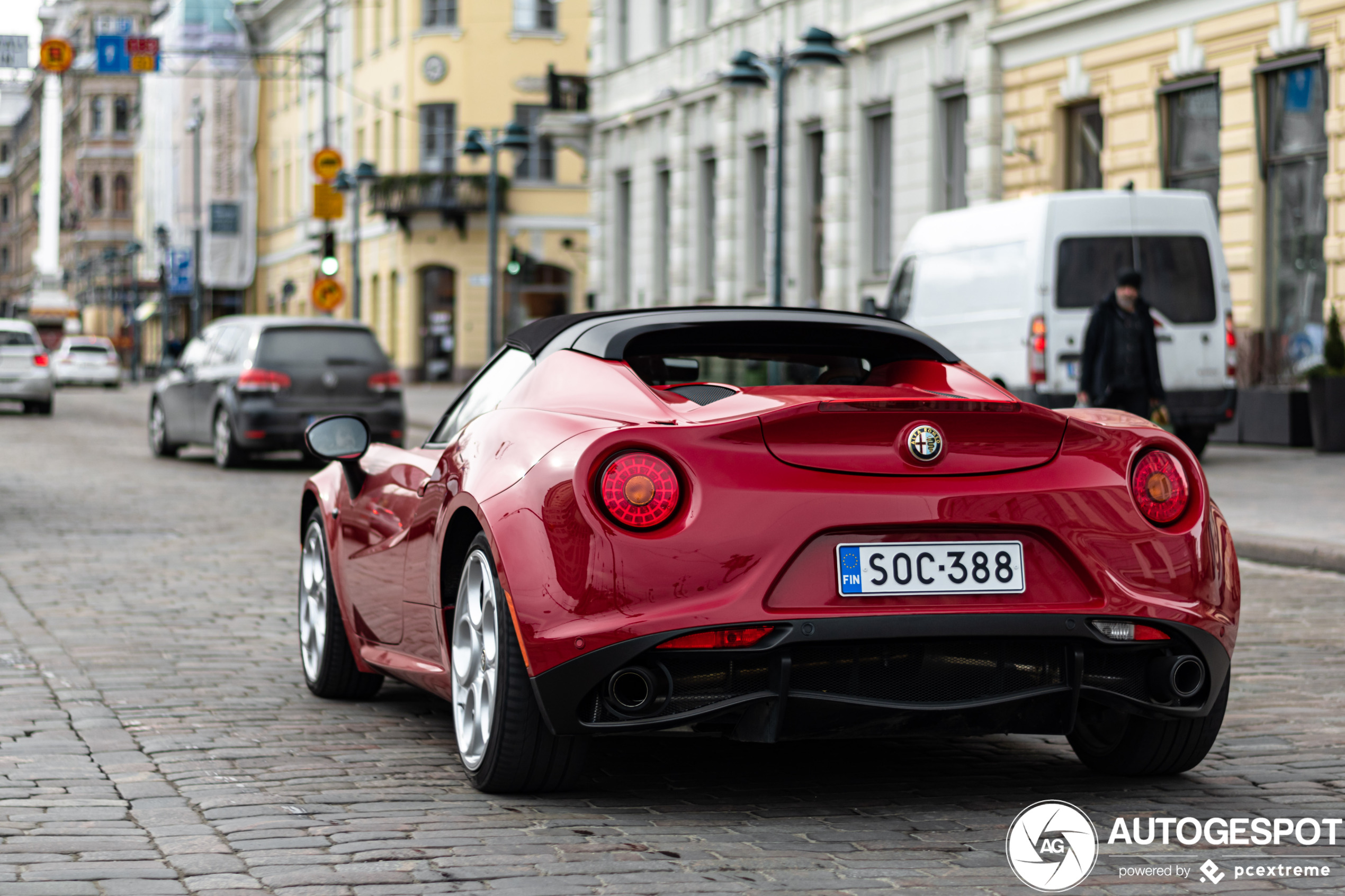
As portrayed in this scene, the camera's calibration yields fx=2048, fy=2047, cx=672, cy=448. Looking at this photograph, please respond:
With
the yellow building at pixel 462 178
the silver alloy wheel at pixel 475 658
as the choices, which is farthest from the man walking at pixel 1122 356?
the yellow building at pixel 462 178

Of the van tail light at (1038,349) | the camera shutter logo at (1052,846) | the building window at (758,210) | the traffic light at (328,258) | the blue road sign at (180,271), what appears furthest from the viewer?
the blue road sign at (180,271)

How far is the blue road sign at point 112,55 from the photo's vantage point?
37062 mm

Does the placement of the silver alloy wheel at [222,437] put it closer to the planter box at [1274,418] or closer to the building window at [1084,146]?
the planter box at [1274,418]

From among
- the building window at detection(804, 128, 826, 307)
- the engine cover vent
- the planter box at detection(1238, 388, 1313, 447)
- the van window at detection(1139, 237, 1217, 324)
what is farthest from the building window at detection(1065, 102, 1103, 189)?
the engine cover vent

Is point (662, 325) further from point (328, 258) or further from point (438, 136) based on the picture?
point (438, 136)

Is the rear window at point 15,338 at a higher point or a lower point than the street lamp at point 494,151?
lower

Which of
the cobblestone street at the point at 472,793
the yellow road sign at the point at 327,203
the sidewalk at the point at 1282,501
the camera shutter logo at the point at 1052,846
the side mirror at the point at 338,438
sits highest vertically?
the yellow road sign at the point at 327,203

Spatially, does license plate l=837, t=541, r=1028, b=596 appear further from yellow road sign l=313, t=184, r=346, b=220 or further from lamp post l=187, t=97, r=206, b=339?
lamp post l=187, t=97, r=206, b=339

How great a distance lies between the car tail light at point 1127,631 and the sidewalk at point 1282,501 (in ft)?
22.3

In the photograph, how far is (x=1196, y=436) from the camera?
19812mm

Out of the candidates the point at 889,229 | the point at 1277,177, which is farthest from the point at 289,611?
the point at 889,229

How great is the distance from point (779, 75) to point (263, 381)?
259 inches

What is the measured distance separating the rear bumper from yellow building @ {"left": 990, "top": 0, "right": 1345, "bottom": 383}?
1726 centimetres

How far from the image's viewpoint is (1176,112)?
2366 cm
